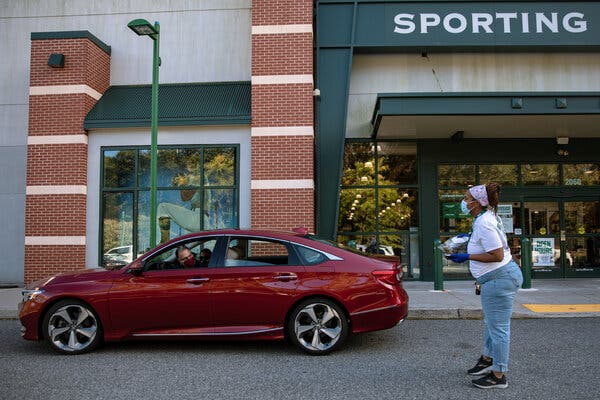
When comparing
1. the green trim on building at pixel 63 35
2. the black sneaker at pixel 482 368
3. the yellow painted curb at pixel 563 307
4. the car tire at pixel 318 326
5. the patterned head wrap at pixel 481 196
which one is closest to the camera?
the patterned head wrap at pixel 481 196

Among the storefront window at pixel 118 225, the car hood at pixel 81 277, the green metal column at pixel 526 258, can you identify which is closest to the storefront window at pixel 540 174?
the green metal column at pixel 526 258

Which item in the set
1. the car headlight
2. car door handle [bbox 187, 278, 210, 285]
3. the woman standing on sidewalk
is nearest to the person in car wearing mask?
car door handle [bbox 187, 278, 210, 285]

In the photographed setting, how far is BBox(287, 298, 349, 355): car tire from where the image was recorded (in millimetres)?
5918

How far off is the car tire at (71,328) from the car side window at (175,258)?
88 centimetres

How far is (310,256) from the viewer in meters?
6.18

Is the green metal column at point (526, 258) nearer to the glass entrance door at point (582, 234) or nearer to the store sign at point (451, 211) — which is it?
the store sign at point (451, 211)

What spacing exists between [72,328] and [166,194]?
5.99 meters

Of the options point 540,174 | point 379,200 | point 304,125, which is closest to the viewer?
point 304,125

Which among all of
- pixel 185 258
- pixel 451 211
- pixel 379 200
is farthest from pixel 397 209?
pixel 185 258

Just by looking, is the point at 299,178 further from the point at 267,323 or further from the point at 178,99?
the point at 267,323

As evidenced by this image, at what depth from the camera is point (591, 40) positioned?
1170 cm

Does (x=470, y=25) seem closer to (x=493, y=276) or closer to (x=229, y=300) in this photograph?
(x=493, y=276)

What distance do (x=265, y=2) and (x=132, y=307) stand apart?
7803 mm

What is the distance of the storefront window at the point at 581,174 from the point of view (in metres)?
12.6
